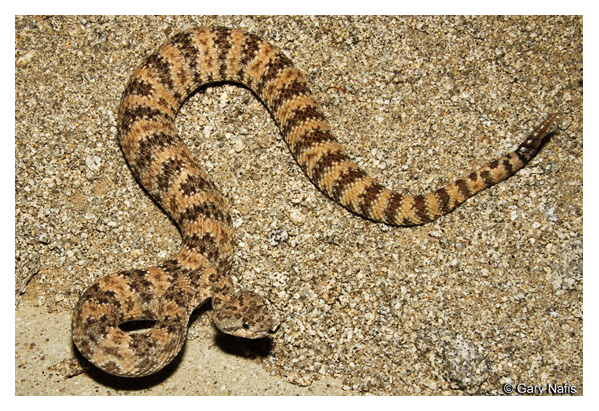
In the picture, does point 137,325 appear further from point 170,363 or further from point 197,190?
point 197,190

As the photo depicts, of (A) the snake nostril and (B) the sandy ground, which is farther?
(A) the snake nostril

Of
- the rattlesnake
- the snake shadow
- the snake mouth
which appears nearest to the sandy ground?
the snake shadow

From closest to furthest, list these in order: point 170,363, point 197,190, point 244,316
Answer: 1. point 244,316
2. point 170,363
3. point 197,190

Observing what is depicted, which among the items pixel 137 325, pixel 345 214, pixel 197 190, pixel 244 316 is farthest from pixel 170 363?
pixel 345 214

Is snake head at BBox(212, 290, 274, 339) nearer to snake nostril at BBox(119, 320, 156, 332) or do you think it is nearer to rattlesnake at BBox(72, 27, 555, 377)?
rattlesnake at BBox(72, 27, 555, 377)

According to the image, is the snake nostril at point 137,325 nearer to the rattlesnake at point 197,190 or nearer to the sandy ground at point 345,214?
the rattlesnake at point 197,190

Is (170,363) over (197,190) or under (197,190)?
under

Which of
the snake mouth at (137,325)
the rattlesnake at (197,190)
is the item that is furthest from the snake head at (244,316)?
the snake mouth at (137,325)
